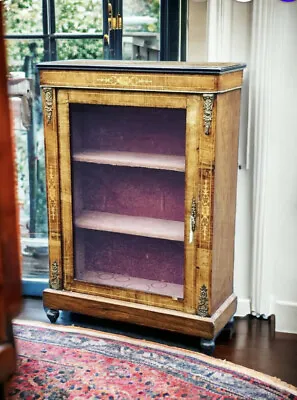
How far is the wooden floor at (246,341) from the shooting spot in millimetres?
2426

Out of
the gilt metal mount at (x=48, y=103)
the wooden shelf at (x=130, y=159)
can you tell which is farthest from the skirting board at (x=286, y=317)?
the gilt metal mount at (x=48, y=103)

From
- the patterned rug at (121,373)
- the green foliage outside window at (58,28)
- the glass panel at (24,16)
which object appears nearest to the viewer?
the patterned rug at (121,373)

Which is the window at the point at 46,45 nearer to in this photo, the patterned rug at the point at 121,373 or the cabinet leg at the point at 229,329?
the patterned rug at the point at 121,373

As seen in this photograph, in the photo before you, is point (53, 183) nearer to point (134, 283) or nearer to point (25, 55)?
point (134, 283)

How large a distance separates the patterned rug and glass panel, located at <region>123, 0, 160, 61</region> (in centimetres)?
126

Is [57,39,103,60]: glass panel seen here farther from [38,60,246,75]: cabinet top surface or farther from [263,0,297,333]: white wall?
[263,0,297,333]: white wall

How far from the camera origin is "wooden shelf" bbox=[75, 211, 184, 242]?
2.57 meters

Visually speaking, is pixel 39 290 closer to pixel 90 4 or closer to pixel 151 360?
pixel 151 360

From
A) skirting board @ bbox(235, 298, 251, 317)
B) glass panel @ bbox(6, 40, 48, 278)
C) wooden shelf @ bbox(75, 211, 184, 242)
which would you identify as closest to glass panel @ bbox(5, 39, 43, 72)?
glass panel @ bbox(6, 40, 48, 278)

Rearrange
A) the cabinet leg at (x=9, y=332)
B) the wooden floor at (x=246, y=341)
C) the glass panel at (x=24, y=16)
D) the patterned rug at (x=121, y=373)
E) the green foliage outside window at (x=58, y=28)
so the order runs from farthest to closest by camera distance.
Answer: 1. the glass panel at (x=24, y=16)
2. the green foliage outside window at (x=58, y=28)
3. the wooden floor at (x=246, y=341)
4. the patterned rug at (x=121, y=373)
5. the cabinet leg at (x=9, y=332)

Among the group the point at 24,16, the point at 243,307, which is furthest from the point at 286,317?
the point at 24,16

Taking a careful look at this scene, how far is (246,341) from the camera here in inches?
104

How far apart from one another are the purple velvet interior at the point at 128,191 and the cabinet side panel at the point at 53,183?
0.27ft

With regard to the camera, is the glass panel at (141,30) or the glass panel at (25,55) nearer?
the glass panel at (141,30)
